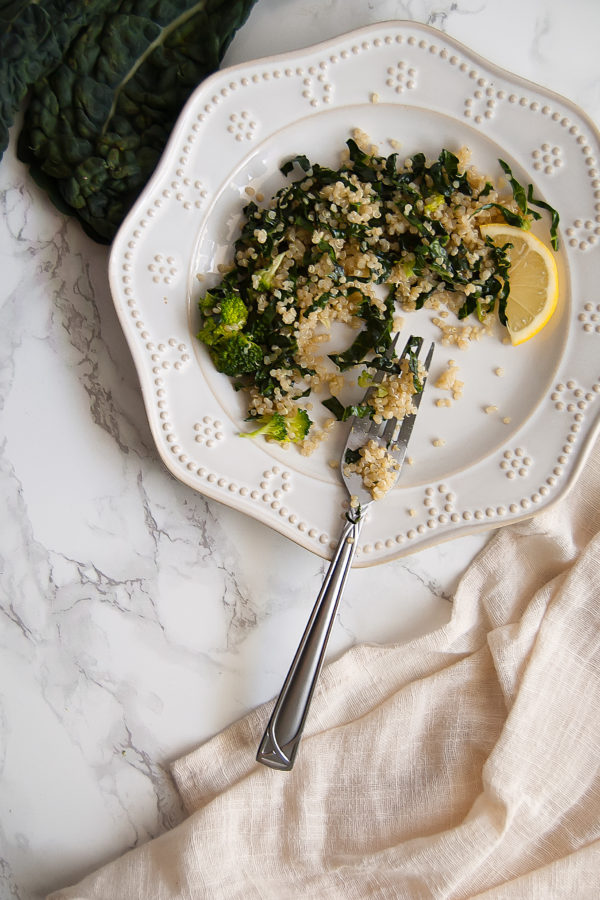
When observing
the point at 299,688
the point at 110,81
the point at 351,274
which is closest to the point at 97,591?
the point at 299,688

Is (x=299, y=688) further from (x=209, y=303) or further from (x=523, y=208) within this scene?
(x=523, y=208)

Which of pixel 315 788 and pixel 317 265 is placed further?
pixel 315 788

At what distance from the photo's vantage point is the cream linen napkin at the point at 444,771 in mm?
1538

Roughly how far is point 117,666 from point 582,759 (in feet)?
3.46

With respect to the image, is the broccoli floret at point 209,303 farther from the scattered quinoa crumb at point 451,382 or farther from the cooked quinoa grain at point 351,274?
the scattered quinoa crumb at point 451,382

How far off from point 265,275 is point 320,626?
2.44ft

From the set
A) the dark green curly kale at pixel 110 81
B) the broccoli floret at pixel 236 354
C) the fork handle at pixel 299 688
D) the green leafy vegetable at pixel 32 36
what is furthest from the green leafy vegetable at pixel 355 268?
the green leafy vegetable at pixel 32 36

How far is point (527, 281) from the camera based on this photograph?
60.2 inches

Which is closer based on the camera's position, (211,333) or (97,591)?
(211,333)

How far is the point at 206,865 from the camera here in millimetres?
1539

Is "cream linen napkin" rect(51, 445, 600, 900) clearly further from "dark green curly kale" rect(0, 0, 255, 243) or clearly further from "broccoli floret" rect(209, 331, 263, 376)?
"dark green curly kale" rect(0, 0, 255, 243)

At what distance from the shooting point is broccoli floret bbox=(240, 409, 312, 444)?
156cm

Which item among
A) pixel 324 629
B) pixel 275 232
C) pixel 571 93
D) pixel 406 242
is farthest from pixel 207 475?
pixel 571 93

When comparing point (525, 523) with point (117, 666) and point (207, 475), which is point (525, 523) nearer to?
point (207, 475)
